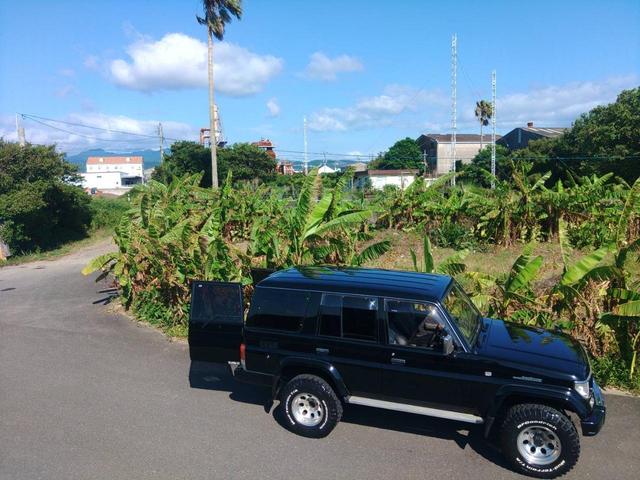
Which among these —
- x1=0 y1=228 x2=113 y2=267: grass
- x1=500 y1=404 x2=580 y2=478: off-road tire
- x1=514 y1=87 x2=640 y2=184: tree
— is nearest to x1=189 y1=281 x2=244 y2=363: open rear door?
x1=500 y1=404 x2=580 y2=478: off-road tire

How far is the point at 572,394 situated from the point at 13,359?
8149 millimetres

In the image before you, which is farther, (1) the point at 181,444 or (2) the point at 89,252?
(2) the point at 89,252

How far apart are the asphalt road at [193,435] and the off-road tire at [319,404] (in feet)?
0.38

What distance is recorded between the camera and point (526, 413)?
4695 millimetres

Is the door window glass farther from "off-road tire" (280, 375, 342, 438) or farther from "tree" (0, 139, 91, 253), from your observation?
"tree" (0, 139, 91, 253)

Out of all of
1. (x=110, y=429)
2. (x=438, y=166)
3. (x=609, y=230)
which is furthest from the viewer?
(x=438, y=166)

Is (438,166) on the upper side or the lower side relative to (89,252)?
upper

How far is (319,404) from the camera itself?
544 cm

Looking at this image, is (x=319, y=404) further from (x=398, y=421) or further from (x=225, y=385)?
(x=225, y=385)

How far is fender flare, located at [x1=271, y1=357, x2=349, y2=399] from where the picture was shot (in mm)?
5402

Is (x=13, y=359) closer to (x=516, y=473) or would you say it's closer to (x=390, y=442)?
(x=390, y=442)

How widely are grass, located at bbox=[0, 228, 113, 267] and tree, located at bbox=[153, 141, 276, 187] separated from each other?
73.8 feet

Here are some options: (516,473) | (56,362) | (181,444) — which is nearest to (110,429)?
(181,444)

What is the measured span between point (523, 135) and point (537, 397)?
219 ft
